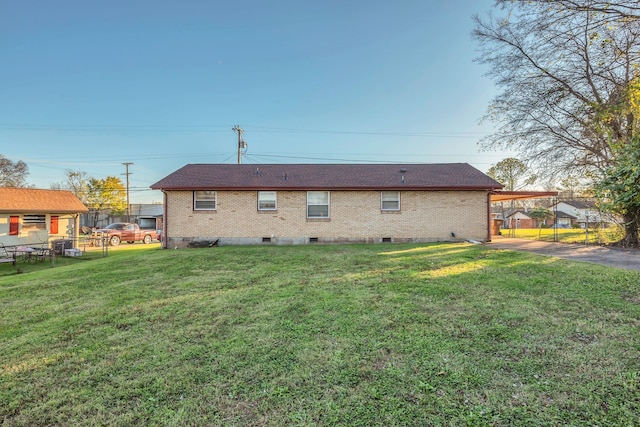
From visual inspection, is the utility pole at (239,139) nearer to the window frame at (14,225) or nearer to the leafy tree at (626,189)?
the window frame at (14,225)

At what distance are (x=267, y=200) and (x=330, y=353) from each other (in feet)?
36.7

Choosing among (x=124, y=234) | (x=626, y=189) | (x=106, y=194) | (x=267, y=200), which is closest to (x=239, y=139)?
(x=124, y=234)

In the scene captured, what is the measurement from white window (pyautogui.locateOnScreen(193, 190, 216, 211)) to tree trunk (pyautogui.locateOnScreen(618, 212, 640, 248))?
17752 mm

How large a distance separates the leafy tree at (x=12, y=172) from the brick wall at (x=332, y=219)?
123ft

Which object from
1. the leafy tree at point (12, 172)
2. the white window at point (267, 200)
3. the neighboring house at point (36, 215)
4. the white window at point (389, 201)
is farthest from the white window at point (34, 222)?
the leafy tree at point (12, 172)

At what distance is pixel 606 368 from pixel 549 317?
1366mm

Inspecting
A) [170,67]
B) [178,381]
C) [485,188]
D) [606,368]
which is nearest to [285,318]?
[178,381]

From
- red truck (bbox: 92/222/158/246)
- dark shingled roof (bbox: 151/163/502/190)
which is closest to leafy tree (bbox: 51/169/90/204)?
red truck (bbox: 92/222/158/246)

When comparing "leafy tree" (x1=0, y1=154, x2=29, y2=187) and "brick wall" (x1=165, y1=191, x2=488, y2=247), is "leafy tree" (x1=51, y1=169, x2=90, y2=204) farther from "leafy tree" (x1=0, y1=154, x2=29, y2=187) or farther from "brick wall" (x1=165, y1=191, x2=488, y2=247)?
"brick wall" (x1=165, y1=191, x2=488, y2=247)

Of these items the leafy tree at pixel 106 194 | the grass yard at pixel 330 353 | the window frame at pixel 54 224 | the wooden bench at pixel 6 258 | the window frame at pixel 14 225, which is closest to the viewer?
the grass yard at pixel 330 353

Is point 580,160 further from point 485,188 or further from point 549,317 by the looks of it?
point 549,317

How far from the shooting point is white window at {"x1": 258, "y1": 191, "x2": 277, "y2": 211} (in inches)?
539

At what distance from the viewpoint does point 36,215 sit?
16594 millimetres

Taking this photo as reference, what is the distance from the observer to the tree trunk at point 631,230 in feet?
37.1
